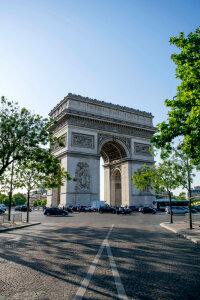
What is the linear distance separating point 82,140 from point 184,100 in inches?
1335

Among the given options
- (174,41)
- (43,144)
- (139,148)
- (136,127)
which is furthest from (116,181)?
(174,41)

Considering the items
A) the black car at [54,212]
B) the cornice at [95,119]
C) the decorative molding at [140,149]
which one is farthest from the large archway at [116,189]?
the black car at [54,212]

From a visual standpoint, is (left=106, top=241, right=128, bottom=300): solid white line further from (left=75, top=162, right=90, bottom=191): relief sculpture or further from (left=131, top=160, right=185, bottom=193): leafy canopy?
(left=75, top=162, right=90, bottom=191): relief sculpture

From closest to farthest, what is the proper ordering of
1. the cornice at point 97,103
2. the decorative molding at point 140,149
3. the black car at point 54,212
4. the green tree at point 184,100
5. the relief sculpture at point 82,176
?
the green tree at point 184,100
the black car at point 54,212
the relief sculpture at point 82,176
the cornice at point 97,103
the decorative molding at point 140,149

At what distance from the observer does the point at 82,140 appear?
4541 centimetres

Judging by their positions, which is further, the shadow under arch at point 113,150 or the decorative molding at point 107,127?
the shadow under arch at point 113,150

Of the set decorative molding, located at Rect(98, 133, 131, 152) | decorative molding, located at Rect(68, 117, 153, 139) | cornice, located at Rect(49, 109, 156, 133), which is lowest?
decorative molding, located at Rect(98, 133, 131, 152)

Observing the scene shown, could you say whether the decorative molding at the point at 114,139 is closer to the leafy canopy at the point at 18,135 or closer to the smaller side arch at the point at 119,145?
the smaller side arch at the point at 119,145

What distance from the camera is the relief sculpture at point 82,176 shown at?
42.9 metres

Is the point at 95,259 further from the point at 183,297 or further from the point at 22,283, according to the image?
the point at 183,297

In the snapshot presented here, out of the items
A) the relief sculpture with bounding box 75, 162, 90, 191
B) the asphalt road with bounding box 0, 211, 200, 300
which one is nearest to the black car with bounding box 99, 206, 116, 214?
the relief sculpture with bounding box 75, 162, 90, 191

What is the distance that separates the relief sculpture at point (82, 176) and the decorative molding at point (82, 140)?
140 inches

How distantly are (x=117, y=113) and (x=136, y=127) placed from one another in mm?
5073

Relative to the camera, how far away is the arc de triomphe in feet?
142
